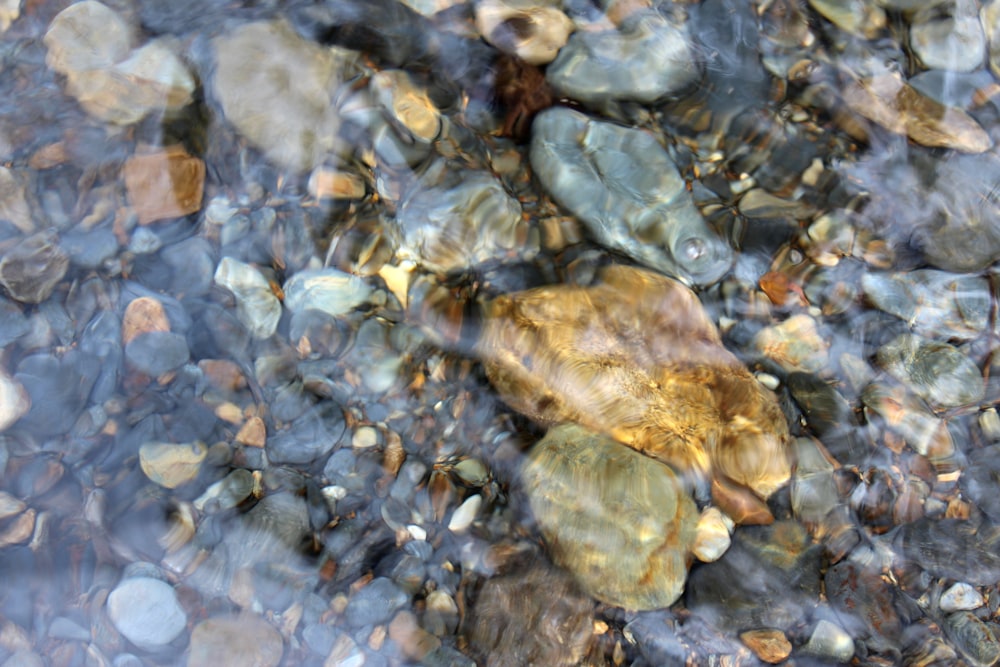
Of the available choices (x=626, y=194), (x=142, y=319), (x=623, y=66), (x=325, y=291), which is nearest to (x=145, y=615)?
(x=142, y=319)

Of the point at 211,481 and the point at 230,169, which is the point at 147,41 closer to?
the point at 230,169

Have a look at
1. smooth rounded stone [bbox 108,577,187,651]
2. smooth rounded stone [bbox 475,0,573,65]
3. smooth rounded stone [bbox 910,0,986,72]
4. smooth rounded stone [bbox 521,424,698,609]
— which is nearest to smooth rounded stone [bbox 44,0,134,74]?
smooth rounded stone [bbox 475,0,573,65]

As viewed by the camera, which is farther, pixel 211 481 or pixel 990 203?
pixel 990 203

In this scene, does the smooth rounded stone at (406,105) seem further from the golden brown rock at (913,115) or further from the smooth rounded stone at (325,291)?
the golden brown rock at (913,115)

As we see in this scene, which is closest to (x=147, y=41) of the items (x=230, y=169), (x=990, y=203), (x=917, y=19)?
(x=230, y=169)

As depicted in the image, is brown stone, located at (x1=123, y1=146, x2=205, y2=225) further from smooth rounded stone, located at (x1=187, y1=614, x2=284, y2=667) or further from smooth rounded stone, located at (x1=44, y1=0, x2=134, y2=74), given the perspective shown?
smooth rounded stone, located at (x1=187, y1=614, x2=284, y2=667)

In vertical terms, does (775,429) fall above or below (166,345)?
below
